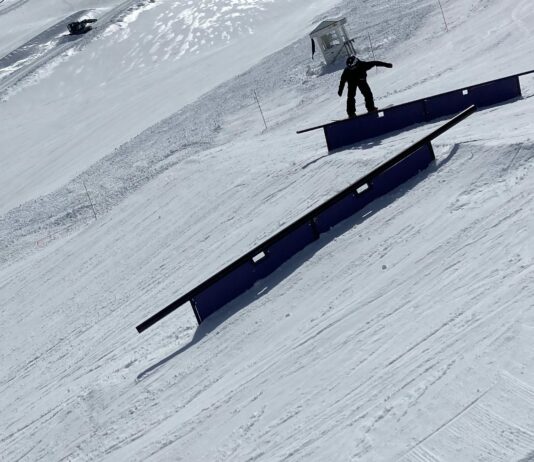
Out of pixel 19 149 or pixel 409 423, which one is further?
pixel 19 149

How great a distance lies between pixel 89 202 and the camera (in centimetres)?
2162

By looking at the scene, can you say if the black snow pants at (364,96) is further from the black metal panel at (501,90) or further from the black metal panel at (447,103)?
the black metal panel at (501,90)

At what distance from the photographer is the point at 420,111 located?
13734 millimetres

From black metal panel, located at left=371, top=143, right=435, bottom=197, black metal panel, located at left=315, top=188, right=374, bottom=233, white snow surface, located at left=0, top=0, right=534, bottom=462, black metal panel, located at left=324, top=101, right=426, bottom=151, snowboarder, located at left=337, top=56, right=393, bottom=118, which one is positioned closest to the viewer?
white snow surface, located at left=0, top=0, right=534, bottom=462

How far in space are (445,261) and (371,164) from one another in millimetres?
4650

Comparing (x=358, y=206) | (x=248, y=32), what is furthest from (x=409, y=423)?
(x=248, y=32)

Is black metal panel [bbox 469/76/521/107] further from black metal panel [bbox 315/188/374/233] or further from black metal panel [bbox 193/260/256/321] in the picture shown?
black metal panel [bbox 193/260/256/321]

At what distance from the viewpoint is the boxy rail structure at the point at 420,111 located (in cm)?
1305

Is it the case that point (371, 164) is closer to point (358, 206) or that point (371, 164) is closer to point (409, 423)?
point (358, 206)

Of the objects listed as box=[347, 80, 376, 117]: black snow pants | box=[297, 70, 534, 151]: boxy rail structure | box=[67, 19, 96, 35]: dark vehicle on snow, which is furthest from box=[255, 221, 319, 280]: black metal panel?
box=[67, 19, 96, 35]: dark vehicle on snow

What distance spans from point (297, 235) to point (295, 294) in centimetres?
135

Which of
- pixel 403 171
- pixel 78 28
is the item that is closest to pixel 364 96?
pixel 403 171

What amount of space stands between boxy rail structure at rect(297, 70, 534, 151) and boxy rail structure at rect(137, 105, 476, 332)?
91.5 inches

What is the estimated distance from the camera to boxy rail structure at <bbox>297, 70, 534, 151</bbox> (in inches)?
514
